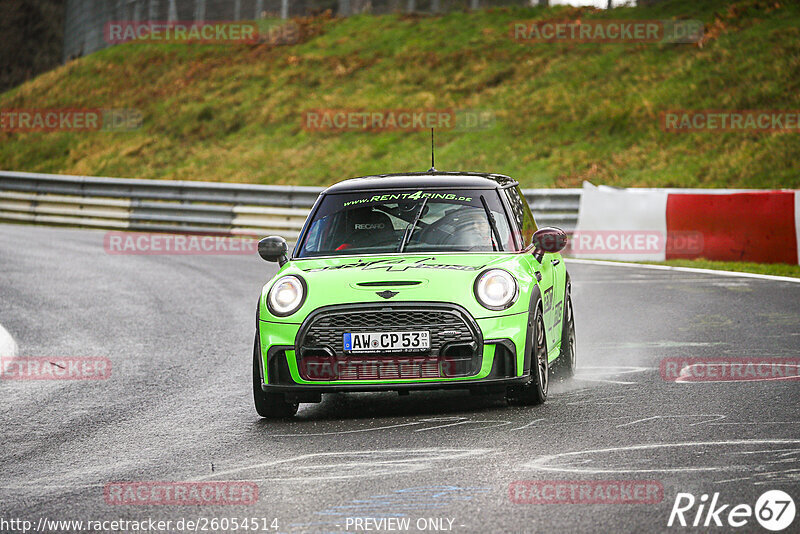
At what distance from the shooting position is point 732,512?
4910mm

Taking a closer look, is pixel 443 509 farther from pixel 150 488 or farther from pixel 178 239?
pixel 178 239

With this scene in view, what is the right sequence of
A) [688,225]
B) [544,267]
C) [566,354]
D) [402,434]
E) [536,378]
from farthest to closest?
1. [688,225]
2. [566,354]
3. [544,267]
4. [536,378]
5. [402,434]

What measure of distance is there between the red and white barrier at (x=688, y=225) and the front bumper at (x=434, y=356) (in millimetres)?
9519

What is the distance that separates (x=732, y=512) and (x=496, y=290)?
2592mm

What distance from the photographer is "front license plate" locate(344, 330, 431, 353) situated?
7008 mm

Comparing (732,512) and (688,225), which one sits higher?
(688,225)

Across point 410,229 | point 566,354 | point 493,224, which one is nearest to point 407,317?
point 410,229

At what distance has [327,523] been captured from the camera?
492cm

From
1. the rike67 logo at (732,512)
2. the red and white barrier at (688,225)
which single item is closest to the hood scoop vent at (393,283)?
the rike67 logo at (732,512)

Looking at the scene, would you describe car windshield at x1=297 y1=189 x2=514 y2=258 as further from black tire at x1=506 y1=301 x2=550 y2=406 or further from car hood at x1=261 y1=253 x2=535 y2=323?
black tire at x1=506 y1=301 x2=550 y2=406

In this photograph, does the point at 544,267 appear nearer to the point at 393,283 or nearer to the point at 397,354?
the point at 393,283

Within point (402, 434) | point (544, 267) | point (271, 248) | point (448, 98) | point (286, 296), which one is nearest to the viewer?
point (402, 434)

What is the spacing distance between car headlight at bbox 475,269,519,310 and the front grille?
0.59 feet

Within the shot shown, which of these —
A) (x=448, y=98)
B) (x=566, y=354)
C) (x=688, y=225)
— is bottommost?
(x=566, y=354)
